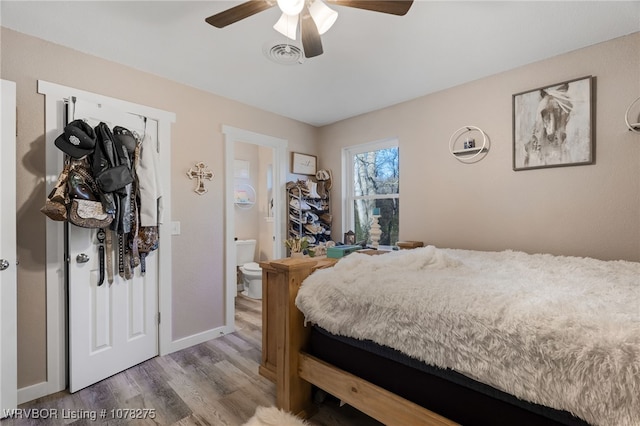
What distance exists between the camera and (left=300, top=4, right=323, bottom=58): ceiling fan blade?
1.43 metres

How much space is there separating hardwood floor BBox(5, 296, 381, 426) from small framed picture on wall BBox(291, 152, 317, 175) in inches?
84.3

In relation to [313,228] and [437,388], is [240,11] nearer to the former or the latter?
[437,388]

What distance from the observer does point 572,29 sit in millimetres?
1827

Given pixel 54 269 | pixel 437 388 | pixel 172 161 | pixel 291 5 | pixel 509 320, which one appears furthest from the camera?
pixel 172 161

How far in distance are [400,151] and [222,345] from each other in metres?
2.59

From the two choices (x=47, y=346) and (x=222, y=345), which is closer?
(x=47, y=346)

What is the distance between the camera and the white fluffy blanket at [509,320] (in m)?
0.79

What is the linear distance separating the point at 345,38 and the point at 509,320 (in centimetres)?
186

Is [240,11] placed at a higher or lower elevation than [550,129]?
higher

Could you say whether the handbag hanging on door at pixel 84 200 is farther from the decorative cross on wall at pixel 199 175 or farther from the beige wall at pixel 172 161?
the decorative cross on wall at pixel 199 175

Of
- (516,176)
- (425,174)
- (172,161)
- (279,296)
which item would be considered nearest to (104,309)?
(172,161)

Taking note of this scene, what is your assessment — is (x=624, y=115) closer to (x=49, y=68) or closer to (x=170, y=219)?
(x=170, y=219)

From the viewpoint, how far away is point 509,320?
3.09ft

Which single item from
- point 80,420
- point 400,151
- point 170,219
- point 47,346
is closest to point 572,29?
point 400,151
